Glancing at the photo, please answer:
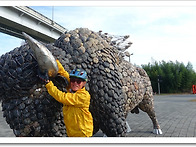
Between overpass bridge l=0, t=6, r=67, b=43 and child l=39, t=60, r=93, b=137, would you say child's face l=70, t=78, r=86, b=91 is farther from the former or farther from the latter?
overpass bridge l=0, t=6, r=67, b=43

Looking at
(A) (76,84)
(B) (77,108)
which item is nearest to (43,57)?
(A) (76,84)

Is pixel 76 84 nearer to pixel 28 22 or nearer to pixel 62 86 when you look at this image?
pixel 62 86

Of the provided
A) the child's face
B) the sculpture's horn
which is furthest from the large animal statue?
the child's face

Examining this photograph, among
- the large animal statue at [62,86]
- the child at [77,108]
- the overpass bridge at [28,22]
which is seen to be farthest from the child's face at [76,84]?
the overpass bridge at [28,22]

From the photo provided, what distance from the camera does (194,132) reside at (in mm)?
5535

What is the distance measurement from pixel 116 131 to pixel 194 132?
354 centimetres

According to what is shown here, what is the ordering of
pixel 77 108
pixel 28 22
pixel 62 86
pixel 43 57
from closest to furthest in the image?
pixel 43 57 → pixel 77 108 → pixel 62 86 → pixel 28 22

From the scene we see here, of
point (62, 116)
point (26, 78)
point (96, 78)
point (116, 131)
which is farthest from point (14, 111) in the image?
point (116, 131)

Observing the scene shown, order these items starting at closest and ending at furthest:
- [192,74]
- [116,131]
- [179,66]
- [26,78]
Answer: [26,78] → [116,131] → [192,74] → [179,66]

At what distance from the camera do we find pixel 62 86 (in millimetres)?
2645

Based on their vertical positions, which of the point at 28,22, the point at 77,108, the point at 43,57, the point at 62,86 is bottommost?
the point at 77,108

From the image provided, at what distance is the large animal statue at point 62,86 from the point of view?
7.88ft

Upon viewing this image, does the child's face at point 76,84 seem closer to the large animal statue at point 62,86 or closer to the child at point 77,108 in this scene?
the child at point 77,108
